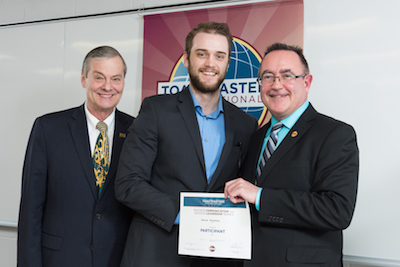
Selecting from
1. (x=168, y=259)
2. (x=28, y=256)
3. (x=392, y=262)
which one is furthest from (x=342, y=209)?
(x=28, y=256)

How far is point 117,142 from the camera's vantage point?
2479 mm

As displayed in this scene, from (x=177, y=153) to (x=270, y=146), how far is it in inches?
19.2

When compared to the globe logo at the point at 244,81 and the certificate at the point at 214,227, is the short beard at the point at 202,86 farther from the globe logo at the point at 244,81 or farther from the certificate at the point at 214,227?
the globe logo at the point at 244,81

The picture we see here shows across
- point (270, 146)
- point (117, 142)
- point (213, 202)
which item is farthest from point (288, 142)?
point (117, 142)

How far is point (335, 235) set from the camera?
5.65 feet

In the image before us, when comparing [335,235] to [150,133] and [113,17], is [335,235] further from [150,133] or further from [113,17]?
[113,17]

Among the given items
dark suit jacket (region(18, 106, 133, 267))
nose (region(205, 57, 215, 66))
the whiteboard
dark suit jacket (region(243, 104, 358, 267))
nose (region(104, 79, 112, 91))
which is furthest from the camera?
the whiteboard

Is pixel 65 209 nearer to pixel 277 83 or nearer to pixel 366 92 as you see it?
pixel 277 83

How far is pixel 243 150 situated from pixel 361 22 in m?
1.52

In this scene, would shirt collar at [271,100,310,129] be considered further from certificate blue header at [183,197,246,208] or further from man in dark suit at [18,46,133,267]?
man in dark suit at [18,46,133,267]

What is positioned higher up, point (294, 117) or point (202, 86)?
point (202, 86)

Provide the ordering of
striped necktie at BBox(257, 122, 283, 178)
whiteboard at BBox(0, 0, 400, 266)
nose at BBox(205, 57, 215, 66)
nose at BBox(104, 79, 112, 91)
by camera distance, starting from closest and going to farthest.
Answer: striped necktie at BBox(257, 122, 283, 178) → nose at BBox(205, 57, 215, 66) → nose at BBox(104, 79, 112, 91) → whiteboard at BBox(0, 0, 400, 266)

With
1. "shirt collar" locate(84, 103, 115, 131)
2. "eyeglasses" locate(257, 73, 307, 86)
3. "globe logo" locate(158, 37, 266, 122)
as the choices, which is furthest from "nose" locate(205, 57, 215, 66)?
"globe logo" locate(158, 37, 266, 122)

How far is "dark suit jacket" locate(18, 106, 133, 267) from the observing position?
2.30 m
